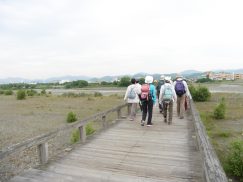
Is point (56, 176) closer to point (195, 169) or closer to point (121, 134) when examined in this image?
point (195, 169)

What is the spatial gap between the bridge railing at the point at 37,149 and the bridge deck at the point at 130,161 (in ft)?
1.17

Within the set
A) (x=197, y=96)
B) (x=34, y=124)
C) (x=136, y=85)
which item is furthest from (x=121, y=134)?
(x=197, y=96)

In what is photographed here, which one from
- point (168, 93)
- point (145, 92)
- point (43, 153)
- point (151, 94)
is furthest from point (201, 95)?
point (43, 153)

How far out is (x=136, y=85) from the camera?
883cm

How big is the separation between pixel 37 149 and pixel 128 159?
8.48 feet

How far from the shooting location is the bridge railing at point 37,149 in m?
4.38

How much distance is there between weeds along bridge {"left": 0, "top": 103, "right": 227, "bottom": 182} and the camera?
4223 millimetres

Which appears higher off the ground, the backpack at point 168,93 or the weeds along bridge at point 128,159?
the backpack at point 168,93

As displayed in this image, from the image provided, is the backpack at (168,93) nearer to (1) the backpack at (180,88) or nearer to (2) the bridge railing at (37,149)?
(1) the backpack at (180,88)

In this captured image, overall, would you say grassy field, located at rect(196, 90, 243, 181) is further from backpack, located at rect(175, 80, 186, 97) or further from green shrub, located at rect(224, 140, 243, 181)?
backpack, located at rect(175, 80, 186, 97)

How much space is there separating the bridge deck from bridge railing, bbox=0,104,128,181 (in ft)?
1.17

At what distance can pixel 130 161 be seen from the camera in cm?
508

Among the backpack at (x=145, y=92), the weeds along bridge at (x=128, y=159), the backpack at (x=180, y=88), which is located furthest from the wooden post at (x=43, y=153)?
the backpack at (x=180, y=88)

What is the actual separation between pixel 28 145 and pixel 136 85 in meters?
4.93
